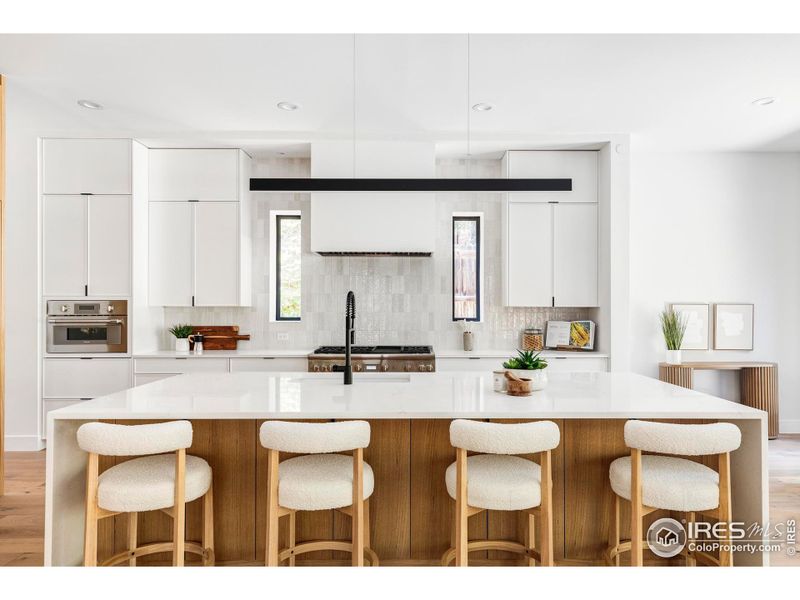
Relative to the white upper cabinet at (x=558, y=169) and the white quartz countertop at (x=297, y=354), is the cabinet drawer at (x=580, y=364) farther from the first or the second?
the white upper cabinet at (x=558, y=169)

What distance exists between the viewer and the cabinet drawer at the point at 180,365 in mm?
4453

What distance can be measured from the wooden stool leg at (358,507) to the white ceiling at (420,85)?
239cm

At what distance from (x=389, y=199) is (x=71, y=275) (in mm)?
2967

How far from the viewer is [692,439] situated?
77.4 inches

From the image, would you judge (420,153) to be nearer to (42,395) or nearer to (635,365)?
(635,365)

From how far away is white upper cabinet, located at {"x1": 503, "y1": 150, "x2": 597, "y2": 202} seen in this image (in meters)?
4.69

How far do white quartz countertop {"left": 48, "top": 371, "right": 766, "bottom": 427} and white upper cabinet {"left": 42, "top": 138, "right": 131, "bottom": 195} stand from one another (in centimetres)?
247

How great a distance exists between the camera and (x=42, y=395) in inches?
174

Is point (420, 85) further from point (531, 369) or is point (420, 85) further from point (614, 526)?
point (614, 526)

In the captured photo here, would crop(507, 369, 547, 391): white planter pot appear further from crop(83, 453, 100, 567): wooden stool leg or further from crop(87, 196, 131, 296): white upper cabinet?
crop(87, 196, 131, 296): white upper cabinet

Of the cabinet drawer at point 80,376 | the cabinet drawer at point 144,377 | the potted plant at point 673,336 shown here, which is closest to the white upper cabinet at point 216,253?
the cabinet drawer at point 144,377

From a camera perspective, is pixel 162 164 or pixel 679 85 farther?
pixel 162 164

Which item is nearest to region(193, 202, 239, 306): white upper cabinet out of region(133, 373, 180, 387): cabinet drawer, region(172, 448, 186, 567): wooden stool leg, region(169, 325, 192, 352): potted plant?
region(169, 325, 192, 352): potted plant

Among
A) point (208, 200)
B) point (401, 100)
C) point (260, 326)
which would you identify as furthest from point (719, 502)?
point (208, 200)
